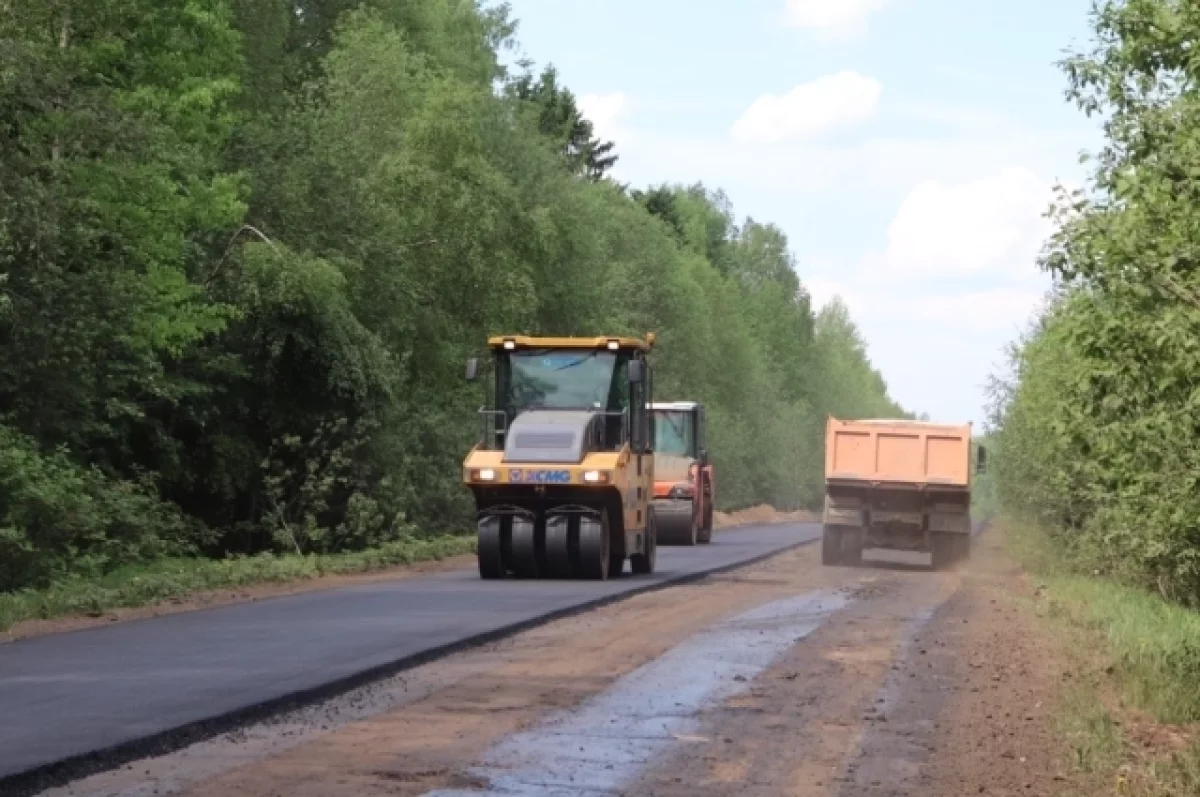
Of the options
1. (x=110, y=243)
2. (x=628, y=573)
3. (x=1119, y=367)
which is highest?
(x=110, y=243)

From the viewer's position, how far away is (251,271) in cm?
3303

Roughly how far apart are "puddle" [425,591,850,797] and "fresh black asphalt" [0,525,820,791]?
1.81m

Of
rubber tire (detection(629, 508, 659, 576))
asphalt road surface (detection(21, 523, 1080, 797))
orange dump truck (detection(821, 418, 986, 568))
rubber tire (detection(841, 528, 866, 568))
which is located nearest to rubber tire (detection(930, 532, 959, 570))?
orange dump truck (detection(821, 418, 986, 568))

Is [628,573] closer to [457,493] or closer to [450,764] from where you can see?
[457,493]

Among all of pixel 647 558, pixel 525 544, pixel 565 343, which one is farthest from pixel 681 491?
pixel 525 544

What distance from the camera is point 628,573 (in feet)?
90.6

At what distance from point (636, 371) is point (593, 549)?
94.6 inches

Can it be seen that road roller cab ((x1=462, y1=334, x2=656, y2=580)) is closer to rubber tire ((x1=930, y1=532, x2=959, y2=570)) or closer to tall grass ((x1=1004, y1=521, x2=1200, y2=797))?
tall grass ((x1=1004, y1=521, x2=1200, y2=797))

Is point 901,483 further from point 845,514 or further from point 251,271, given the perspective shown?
point 251,271

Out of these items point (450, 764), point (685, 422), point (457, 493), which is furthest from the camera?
point (685, 422)

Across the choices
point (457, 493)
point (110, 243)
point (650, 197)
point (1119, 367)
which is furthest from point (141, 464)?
point (650, 197)

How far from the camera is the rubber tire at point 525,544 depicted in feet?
81.9

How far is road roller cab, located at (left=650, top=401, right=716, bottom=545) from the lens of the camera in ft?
136

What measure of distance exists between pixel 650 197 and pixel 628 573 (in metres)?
81.1
